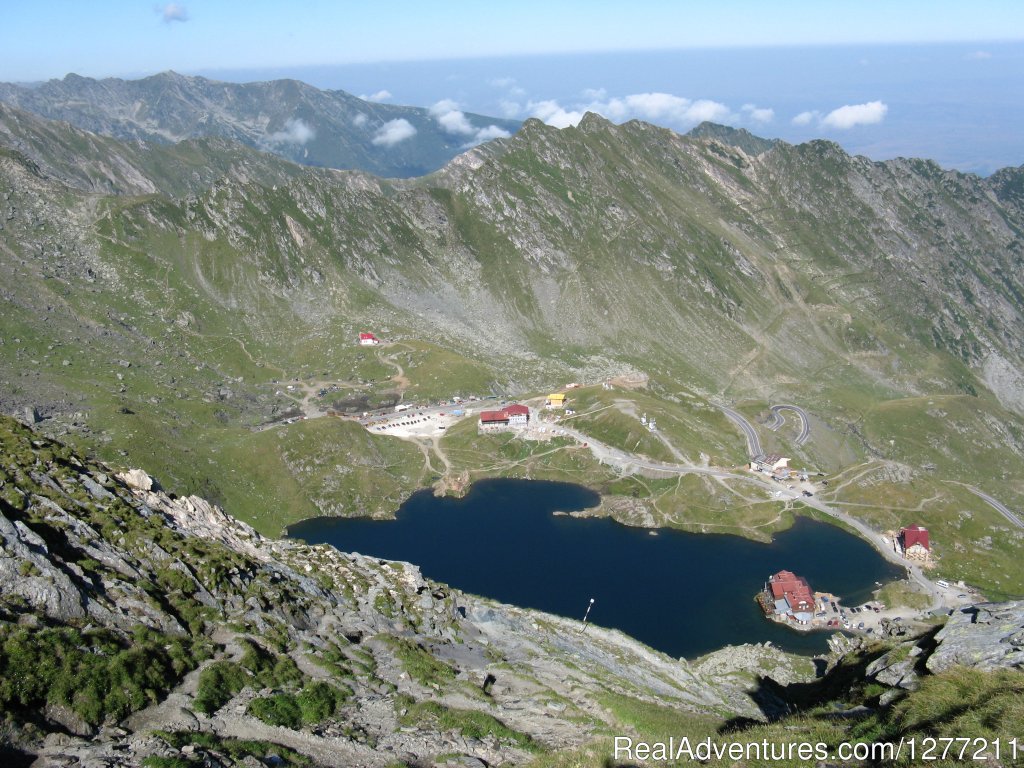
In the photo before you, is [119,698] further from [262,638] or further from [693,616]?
[693,616]

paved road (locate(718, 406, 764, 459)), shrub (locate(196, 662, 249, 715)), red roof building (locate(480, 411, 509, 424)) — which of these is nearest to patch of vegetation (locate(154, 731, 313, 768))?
shrub (locate(196, 662, 249, 715))

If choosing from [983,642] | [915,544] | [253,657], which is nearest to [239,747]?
[253,657]

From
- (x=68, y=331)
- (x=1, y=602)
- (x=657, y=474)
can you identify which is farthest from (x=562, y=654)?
(x=68, y=331)

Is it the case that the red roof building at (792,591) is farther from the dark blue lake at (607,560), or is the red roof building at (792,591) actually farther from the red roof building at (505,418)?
the red roof building at (505,418)

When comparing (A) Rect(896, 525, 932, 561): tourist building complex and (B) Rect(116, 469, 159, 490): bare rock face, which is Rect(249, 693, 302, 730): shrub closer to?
(B) Rect(116, 469, 159, 490): bare rock face

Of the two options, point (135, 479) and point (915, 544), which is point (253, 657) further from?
point (915, 544)

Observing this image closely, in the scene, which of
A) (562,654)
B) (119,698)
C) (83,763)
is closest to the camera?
(83,763)
